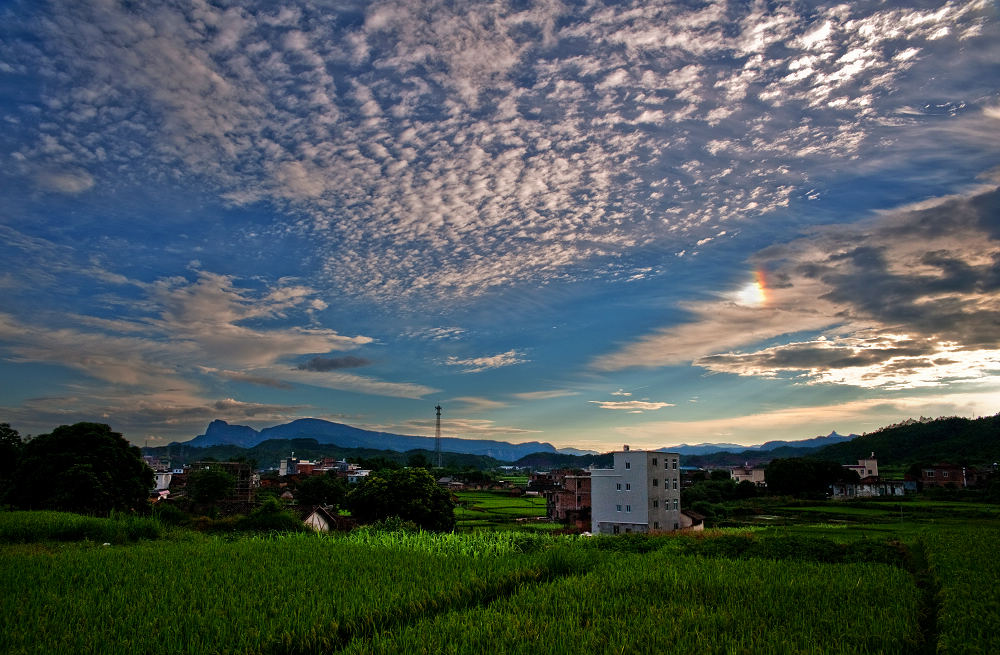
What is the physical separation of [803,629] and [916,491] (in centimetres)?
8428

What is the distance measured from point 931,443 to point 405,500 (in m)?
122

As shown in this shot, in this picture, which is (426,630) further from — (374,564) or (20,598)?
(20,598)

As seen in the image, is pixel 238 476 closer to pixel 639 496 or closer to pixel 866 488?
pixel 639 496

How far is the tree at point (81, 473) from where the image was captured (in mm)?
31672

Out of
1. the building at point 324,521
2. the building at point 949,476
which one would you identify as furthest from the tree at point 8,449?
the building at point 949,476

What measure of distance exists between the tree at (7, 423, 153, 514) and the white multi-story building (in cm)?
3381

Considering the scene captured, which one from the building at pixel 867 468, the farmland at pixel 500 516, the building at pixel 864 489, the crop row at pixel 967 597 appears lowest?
the farmland at pixel 500 516

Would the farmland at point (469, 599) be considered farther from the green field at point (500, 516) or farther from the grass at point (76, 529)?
the green field at point (500, 516)

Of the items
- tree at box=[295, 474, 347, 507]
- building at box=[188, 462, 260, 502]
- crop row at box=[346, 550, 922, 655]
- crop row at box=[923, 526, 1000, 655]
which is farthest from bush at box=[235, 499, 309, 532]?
tree at box=[295, 474, 347, 507]

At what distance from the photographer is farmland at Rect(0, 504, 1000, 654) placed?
8.18m

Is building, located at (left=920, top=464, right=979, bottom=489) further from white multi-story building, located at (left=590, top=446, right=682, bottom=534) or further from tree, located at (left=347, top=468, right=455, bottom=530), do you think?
tree, located at (left=347, top=468, right=455, bottom=530)

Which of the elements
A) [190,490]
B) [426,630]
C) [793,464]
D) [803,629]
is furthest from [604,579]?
[793,464]

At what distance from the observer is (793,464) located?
79.9 m

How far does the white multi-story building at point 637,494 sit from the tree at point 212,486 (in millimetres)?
33625
